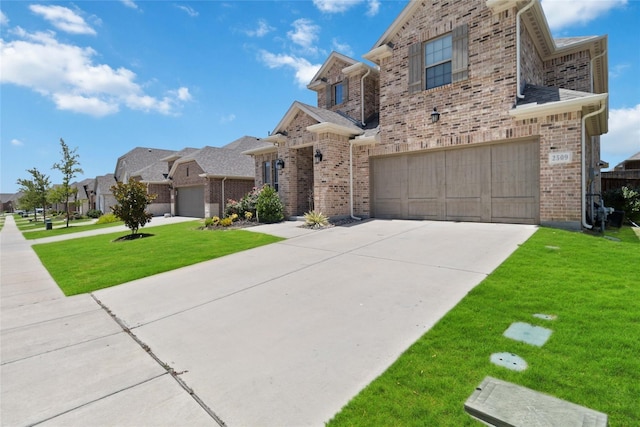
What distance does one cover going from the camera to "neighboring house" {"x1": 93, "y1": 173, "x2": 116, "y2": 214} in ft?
123

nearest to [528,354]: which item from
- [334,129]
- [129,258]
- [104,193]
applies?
[129,258]

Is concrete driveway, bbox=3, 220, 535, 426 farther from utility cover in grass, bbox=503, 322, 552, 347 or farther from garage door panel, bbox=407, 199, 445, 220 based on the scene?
garage door panel, bbox=407, 199, 445, 220

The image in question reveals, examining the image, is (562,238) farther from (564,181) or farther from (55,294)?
(55,294)

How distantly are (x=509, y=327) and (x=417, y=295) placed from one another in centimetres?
127

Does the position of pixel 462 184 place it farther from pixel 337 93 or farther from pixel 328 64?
pixel 328 64

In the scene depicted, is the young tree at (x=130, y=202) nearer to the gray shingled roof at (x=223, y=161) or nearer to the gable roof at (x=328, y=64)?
the gray shingled roof at (x=223, y=161)

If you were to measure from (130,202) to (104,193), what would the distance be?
30751 millimetres

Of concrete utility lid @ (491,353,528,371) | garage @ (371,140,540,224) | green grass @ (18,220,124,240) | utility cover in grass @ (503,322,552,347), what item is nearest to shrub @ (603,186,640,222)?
garage @ (371,140,540,224)

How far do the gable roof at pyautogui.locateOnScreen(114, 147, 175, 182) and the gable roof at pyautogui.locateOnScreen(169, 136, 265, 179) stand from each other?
12528mm

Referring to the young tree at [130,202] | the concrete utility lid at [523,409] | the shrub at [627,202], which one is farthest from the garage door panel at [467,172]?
the young tree at [130,202]

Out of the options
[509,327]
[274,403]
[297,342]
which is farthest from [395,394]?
[509,327]

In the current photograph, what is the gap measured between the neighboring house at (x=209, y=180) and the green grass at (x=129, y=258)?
32.6 ft

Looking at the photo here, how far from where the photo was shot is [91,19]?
973 centimetres

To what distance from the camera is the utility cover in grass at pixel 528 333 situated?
119 inches
